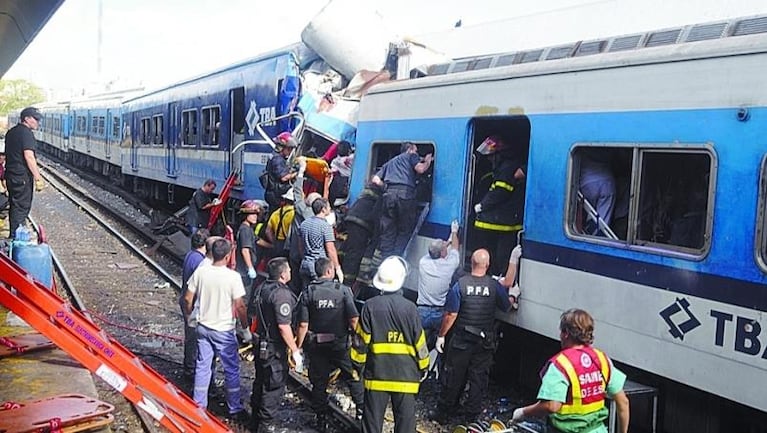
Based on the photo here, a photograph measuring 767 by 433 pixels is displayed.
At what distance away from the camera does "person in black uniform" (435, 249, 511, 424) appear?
6219 millimetres

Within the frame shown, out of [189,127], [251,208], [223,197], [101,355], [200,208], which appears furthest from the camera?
[189,127]

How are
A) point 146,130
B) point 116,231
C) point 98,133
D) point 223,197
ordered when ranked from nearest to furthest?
point 223,197
point 116,231
point 146,130
point 98,133

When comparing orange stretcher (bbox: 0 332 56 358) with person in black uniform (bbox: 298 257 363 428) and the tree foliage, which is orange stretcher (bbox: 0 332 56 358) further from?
the tree foliage

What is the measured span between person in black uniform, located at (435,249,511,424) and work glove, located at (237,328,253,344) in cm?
213

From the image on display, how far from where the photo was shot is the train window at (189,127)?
15359 mm

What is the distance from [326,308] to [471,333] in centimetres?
120

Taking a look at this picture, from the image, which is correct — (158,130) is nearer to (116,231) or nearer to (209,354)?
(116,231)

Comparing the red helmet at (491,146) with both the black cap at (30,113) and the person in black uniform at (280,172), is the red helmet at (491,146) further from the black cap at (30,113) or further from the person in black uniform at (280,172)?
the black cap at (30,113)

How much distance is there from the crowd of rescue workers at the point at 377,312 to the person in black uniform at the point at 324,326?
0.01m

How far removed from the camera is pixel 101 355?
5027mm

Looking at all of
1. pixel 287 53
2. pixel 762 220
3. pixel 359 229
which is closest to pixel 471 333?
pixel 359 229

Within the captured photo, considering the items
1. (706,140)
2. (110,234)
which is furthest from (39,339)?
(110,234)

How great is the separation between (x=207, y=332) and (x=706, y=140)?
3.96 m

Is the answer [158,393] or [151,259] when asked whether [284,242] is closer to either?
[158,393]
